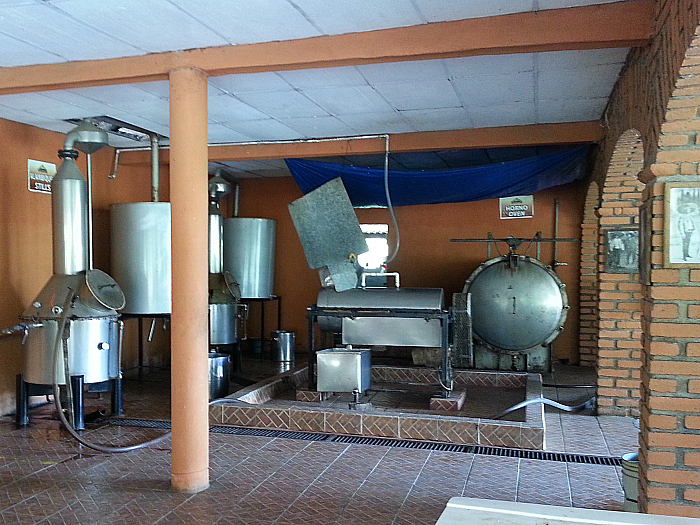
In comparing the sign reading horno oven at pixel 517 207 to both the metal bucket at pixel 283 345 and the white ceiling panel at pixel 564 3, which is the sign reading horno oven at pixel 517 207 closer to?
the metal bucket at pixel 283 345

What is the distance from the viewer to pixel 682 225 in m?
3.31

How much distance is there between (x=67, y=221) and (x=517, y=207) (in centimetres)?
600

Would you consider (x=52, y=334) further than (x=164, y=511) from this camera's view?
Yes

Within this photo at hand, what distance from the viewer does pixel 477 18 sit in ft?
12.0

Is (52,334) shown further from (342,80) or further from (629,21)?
(629,21)

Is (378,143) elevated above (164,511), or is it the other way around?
(378,143)

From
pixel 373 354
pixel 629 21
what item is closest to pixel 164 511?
pixel 629 21

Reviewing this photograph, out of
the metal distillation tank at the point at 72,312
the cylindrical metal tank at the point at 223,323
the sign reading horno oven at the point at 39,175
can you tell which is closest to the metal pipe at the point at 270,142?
the sign reading horno oven at the point at 39,175

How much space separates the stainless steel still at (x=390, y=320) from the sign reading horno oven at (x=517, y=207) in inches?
122

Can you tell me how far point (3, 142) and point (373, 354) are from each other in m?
5.60

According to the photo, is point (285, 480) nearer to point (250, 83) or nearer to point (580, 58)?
point (250, 83)

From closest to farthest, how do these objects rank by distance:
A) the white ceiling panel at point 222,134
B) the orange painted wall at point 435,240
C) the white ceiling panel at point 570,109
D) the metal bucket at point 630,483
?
the metal bucket at point 630,483
the white ceiling panel at point 570,109
the white ceiling panel at point 222,134
the orange painted wall at point 435,240

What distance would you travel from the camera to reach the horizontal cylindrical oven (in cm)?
568

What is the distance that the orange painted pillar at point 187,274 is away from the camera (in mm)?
4188
